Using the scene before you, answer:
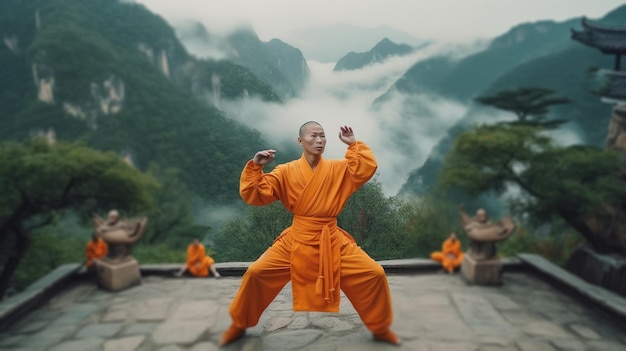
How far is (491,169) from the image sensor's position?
7074mm

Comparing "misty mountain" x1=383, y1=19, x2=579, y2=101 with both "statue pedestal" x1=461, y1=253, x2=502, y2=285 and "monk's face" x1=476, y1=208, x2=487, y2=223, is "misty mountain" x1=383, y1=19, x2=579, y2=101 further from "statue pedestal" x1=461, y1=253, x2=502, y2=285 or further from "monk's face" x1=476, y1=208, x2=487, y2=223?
"statue pedestal" x1=461, y1=253, x2=502, y2=285

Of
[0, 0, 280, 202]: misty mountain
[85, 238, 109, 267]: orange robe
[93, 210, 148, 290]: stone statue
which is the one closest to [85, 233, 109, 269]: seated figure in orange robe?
[85, 238, 109, 267]: orange robe

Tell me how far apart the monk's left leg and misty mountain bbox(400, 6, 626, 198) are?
10246mm

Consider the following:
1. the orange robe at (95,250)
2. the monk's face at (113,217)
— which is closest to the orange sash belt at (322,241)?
the monk's face at (113,217)

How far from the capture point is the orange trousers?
1.84 meters

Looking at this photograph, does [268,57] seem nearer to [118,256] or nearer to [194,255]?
[194,255]

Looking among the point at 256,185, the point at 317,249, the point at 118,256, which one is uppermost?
the point at 256,185

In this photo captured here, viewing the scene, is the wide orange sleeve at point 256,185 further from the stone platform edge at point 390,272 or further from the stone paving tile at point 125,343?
the stone paving tile at point 125,343

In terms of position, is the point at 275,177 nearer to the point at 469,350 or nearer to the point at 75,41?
the point at 469,350

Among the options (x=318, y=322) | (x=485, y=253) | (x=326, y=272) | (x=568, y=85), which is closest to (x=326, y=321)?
(x=318, y=322)

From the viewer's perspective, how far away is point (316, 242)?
1.81 m

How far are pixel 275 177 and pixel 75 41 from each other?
Result: 19.3 m

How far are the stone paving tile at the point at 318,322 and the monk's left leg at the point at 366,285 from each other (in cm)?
21

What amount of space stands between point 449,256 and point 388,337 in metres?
2.63
